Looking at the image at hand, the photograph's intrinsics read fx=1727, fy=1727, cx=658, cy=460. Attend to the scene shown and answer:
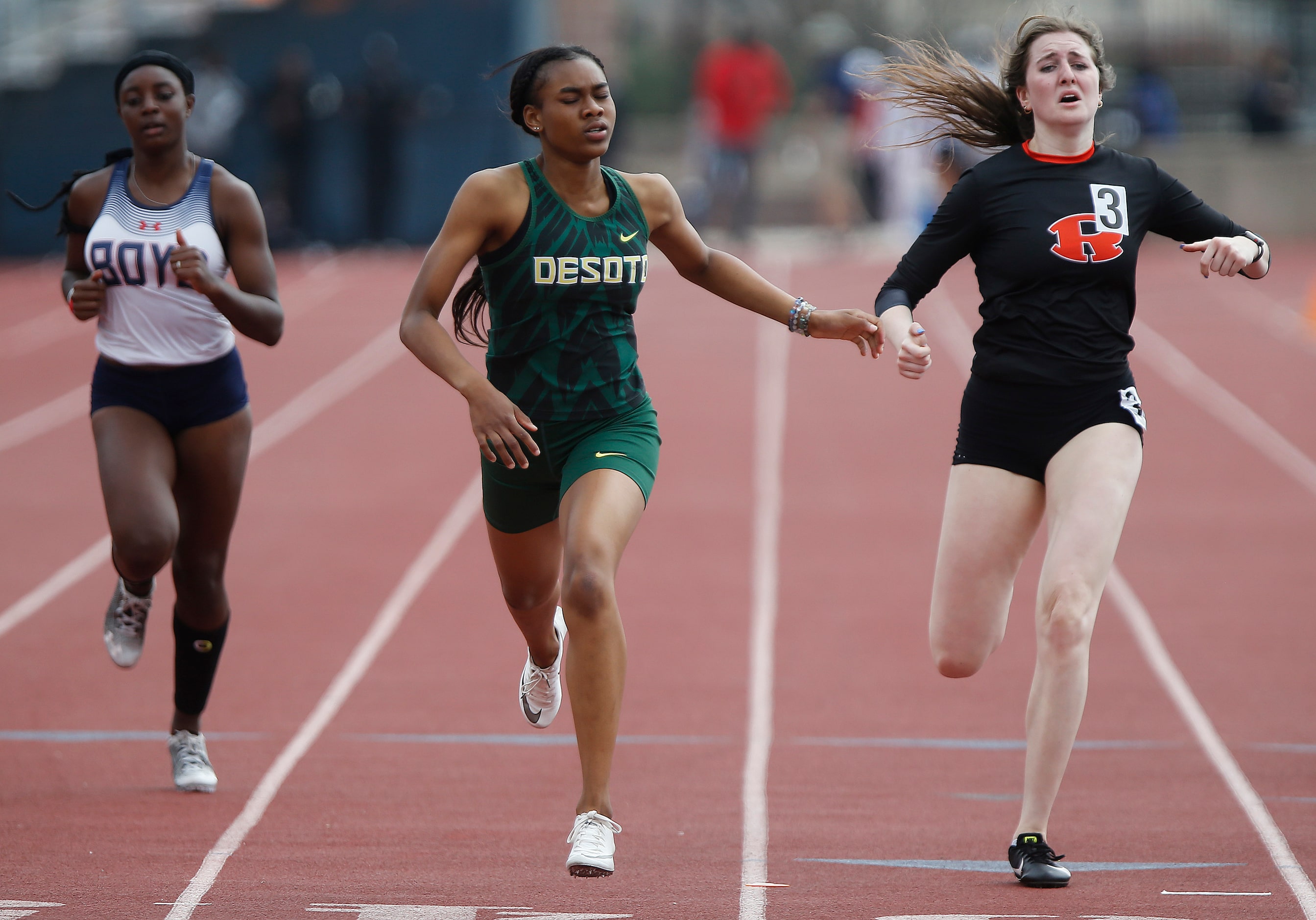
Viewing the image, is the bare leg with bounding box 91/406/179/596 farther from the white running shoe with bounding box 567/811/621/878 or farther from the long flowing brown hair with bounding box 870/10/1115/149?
the long flowing brown hair with bounding box 870/10/1115/149

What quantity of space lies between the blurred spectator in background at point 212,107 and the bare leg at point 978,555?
51.2 ft

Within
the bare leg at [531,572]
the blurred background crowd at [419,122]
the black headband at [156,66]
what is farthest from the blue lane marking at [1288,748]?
the blurred background crowd at [419,122]

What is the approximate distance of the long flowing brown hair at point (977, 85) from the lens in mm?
4594

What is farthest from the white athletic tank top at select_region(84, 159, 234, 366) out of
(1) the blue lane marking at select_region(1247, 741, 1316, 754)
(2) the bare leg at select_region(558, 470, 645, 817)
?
(1) the blue lane marking at select_region(1247, 741, 1316, 754)

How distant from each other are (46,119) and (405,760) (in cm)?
1724

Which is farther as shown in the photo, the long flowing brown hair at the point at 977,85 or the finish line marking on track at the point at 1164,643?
the finish line marking on track at the point at 1164,643

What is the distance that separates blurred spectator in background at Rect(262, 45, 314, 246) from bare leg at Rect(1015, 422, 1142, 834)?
1675 cm

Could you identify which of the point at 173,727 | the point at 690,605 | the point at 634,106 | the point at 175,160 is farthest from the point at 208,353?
the point at 634,106

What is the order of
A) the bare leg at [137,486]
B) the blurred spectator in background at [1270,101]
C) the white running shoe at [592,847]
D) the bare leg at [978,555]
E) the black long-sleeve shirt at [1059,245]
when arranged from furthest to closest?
the blurred spectator in background at [1270,101] < the bare leg at [137,486] < the bare leg at [978,555] < the black long-sleeve shirt at [1059,245] < the white running shoe at [592,847]

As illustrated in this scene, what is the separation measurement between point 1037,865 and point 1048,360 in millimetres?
→ 1270

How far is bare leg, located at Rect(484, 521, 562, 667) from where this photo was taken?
186 inches

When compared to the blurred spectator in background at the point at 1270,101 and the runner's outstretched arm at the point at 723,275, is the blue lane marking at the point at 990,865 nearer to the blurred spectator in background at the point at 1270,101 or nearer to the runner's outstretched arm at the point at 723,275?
the runner's outstretched arm at the point at 723,275

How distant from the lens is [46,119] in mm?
21172

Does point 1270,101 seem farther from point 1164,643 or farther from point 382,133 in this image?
point 1164,643
